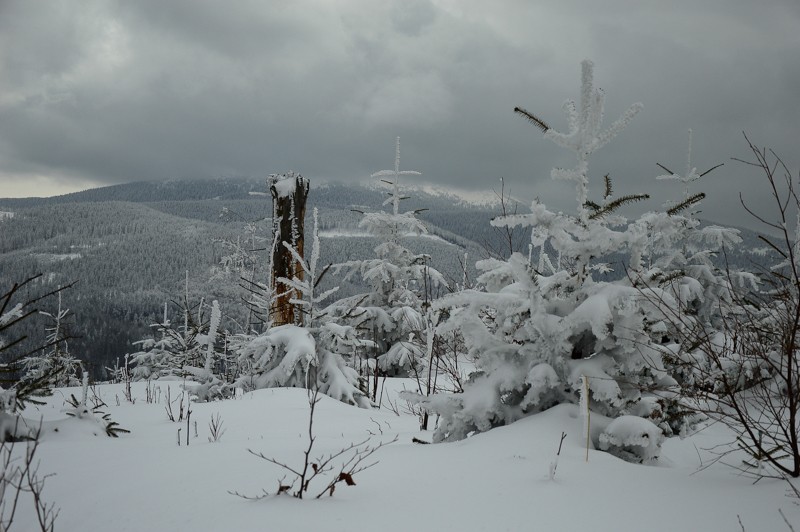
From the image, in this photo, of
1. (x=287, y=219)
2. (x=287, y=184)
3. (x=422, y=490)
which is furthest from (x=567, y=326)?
(x=287, y=184)

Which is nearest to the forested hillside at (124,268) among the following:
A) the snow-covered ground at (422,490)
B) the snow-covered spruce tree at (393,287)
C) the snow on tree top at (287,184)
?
the snow-covered spruce tree at (393,287)

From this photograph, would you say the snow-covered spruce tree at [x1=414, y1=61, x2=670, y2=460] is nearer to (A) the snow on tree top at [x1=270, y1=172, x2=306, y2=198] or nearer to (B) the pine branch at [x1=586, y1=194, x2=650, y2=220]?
(B) the pine branch at [x1=586, y1=194, x2=650, y2=220]

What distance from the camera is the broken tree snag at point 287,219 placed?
7262 mm

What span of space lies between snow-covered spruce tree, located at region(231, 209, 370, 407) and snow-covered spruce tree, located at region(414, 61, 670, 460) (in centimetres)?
386

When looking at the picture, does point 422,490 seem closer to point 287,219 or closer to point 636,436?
point 636,436

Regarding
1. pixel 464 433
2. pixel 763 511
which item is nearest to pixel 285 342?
pixel 464 433

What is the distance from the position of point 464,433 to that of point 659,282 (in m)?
1.93

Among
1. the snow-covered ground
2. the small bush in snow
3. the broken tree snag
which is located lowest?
the snow-covered ground

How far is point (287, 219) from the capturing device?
7.25 m

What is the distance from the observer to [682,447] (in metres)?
4.76

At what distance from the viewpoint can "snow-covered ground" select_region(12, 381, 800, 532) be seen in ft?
6.49

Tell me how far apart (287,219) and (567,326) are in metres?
5.20

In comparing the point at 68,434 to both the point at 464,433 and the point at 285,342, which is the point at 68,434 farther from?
the point at 285,342

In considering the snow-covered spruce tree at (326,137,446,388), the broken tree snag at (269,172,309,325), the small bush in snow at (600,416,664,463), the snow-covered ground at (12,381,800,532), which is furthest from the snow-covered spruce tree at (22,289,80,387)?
the snow-covered spruce tree at (326,137,446,388)
